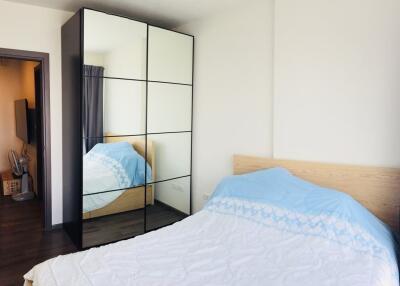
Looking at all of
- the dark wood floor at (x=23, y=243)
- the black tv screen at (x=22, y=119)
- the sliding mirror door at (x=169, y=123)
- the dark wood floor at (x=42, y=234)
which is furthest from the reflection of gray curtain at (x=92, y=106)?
the black tv screen at (x=22, y=119)

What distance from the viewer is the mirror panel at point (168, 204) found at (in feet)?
11.7

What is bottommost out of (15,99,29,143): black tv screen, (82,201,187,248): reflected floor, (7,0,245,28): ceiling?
(82,201,187,248): reflected floor

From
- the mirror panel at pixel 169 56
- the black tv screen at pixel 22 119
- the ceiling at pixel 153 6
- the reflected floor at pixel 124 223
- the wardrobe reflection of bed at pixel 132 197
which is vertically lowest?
the reflected floor at pixel 124 223

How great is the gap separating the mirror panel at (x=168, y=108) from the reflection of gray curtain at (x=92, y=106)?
1.84ft

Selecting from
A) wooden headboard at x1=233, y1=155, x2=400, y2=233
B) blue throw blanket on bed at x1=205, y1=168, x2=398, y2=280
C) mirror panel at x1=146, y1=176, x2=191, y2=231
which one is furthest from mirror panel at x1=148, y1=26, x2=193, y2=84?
wooden headboard at x1=233, y1=155, x2=400, y2=233

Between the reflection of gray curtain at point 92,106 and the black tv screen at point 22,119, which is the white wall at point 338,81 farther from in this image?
the black tv screen at point 22,119

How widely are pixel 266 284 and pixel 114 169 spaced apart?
2176mm

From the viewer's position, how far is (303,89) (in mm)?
2562

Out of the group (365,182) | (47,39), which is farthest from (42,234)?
(365,182)

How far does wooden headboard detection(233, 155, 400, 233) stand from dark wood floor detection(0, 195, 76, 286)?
2.45 m

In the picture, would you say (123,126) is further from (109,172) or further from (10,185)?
(10,185)

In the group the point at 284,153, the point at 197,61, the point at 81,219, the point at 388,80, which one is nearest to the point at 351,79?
the point at 388,80

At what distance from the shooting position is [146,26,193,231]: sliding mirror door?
11.2ft

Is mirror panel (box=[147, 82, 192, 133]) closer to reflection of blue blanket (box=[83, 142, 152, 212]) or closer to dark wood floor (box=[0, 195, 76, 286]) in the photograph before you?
reflection of blue blanket (box=[83, 142, 152, 212])
